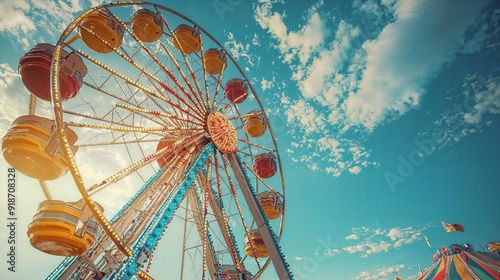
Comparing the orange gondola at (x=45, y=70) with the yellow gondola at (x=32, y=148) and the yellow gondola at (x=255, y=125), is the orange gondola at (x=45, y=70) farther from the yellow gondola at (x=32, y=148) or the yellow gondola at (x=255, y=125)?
the yellow gondola at (x=255, y=125)

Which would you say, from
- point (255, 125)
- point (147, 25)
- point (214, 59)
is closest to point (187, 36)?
point (214, 59)

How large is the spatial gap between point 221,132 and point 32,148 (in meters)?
5.33

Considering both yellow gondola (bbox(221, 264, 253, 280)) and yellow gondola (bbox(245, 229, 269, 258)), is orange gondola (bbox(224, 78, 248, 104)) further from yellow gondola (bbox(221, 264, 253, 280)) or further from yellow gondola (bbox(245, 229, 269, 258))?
yellow gondola (bbox(221, 264, 253, 280))

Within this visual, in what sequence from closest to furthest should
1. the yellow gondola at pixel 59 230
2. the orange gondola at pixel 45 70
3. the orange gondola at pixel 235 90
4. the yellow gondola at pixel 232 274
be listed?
the yellow gondola at pixel 59 230 < the orange gondola at pixel 45 70 < the yellow gondola at pixel 232 274 < the orange gondola at pixel 235 90

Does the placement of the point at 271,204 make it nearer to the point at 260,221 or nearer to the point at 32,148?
the point at 260,221

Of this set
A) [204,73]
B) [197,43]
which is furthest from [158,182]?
[197,43]

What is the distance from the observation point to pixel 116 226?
301 inches

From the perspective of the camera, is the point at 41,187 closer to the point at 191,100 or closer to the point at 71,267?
the point at 71,267

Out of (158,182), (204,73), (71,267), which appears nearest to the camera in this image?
(71,267)

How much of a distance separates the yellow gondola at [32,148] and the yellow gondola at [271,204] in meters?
6.65

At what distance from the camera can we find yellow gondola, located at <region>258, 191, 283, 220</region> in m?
9.77

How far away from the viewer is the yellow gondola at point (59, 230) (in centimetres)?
507

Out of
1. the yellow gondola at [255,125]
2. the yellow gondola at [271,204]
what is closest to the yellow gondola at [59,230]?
the yellow gondola at [271,204]

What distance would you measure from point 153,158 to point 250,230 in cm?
442
